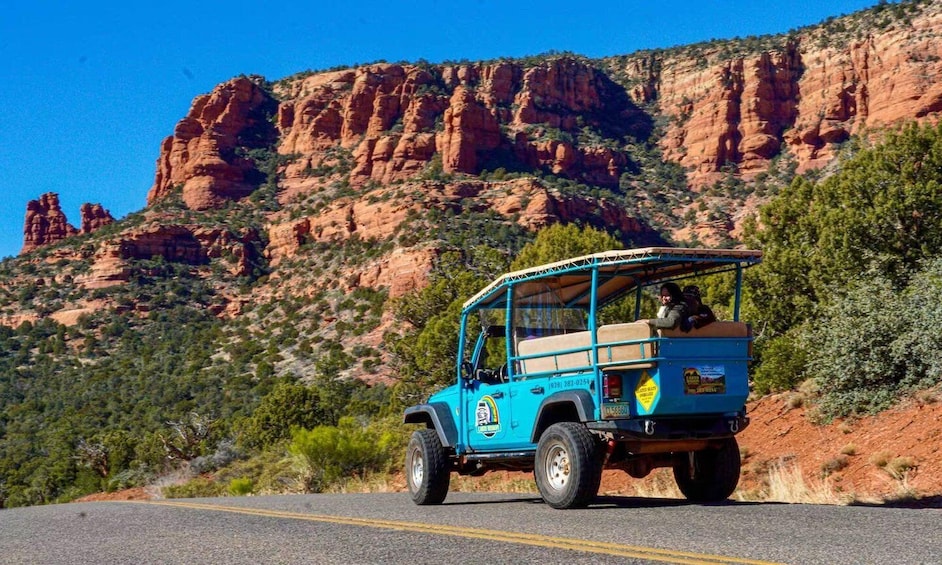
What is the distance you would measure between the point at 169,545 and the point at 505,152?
117 m

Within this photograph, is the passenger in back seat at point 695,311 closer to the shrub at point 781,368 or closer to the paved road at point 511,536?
the paved road at point 511,536

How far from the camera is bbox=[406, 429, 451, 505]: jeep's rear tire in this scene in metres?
12.5

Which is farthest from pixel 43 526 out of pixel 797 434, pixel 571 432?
pixel 797 434

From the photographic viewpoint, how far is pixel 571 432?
33.1ft

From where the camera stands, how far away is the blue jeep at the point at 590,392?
10.0 metres

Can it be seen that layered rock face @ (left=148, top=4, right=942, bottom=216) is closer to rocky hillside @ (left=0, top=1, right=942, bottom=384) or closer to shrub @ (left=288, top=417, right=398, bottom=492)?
rocky hillside @ (left=0, top=1, right=942, bottom=384)

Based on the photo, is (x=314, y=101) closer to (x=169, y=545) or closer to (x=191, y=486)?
(x=191, y=486)

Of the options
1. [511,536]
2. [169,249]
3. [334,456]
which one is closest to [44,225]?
[169,249]

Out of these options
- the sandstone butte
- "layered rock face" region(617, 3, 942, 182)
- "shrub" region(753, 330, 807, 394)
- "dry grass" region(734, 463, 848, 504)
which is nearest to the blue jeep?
"dry grass" region(734, 463, 848, 504)

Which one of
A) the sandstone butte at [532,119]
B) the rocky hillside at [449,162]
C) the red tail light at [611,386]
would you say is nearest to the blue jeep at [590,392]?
the red tail light at [611,386]

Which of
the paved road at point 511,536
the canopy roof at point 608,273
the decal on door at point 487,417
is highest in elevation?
the canopy roof at point 608,273

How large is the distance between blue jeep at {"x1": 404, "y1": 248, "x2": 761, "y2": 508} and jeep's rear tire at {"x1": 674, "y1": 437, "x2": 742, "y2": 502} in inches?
0.6

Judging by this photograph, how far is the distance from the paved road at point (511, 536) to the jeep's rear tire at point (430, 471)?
0.92 m

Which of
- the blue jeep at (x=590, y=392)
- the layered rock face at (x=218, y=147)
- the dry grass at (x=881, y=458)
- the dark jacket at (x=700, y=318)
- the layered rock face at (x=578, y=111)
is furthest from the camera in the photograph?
the layered rock face at (x=218, y=147)
